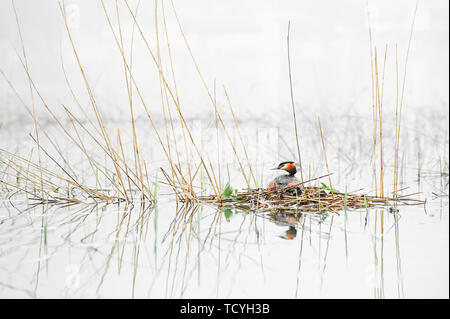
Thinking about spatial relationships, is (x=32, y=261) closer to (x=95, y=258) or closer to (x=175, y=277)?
(x=95, y=258)

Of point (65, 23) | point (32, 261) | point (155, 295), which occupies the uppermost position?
point (65, 23)

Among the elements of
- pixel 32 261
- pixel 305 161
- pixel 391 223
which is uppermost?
pixel 305 161

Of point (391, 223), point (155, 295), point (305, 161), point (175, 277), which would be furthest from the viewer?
point (305, 161)

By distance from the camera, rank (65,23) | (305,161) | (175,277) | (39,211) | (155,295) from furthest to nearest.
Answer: (305,161) → (39,211) → (65,23) → (175,277) → (155,295)

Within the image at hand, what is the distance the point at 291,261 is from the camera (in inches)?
71.4

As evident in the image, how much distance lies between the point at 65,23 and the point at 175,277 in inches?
65.3

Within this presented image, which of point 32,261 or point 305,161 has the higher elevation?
point 305,161

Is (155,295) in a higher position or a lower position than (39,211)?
lower

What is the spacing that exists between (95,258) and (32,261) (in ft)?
0.81

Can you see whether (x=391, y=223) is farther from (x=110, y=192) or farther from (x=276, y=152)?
(x=276, y=152)

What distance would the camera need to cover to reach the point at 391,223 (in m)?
2.36

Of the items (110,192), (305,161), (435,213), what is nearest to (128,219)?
(110,192)

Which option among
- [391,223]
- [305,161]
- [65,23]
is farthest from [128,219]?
[305,161]

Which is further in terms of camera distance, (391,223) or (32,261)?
(391,223)
